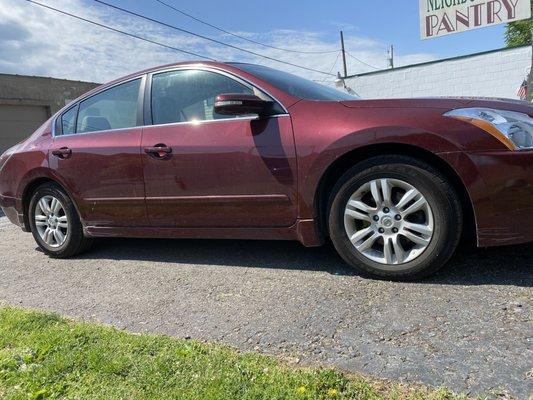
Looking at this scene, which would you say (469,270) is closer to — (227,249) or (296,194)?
(296,194)

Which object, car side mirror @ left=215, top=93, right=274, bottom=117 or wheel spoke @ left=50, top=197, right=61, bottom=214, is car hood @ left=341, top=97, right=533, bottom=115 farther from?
wheel spoke @ left=50, top=197, right=61, bottom=214

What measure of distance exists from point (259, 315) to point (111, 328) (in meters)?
0.86

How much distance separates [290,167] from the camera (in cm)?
335

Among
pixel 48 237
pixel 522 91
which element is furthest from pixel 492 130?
pixel 522 91

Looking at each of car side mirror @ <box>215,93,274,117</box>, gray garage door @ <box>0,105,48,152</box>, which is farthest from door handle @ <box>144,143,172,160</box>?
gray garage door @ <box>0,105,48,152</box>

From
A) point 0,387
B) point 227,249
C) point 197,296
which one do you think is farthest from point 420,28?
point 0,387

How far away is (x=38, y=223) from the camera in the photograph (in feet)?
15.8

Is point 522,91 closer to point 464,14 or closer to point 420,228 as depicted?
point 464,14

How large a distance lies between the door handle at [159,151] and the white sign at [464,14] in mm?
13594

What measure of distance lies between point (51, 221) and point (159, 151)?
160cm

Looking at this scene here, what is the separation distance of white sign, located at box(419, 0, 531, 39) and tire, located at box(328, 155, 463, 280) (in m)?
13.4

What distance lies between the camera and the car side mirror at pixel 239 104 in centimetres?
330

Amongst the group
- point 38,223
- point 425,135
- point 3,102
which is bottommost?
point 38,223

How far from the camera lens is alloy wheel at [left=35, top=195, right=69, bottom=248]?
4625 millimetres
